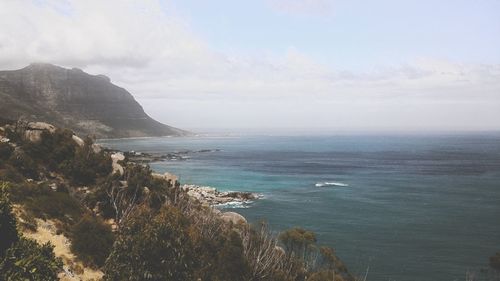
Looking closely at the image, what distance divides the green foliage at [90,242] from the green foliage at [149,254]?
229 inches

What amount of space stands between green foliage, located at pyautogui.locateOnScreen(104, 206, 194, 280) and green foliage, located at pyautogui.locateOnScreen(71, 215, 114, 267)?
5.83 metres

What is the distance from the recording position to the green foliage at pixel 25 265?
15.1 metres

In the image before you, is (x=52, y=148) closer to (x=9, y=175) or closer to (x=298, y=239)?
(x=9, y=175)

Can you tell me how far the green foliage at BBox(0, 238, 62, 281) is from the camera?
15094 mm

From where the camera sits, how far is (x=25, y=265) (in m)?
15.4

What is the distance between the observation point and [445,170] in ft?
420

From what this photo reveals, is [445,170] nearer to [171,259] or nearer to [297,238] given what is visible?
[297,238]

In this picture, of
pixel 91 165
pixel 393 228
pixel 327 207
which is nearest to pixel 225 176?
pixel 327 207

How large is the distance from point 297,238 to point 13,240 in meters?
29.4

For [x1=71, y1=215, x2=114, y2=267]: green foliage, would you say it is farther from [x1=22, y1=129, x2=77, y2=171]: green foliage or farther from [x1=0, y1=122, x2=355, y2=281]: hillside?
[x1=22, y1=129, x2=77, y2=171]: green foliage

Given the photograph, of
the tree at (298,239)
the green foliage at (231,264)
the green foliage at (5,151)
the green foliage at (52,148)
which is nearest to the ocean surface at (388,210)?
the tree at (298,239)

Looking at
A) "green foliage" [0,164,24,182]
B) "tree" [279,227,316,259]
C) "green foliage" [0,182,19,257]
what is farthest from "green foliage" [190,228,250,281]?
"green foliage" [0,164,24,182]

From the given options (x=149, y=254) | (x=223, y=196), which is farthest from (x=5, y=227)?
(x=223, y=196)

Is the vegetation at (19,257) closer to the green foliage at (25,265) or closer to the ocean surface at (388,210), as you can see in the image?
the green foliage at (25,265)
